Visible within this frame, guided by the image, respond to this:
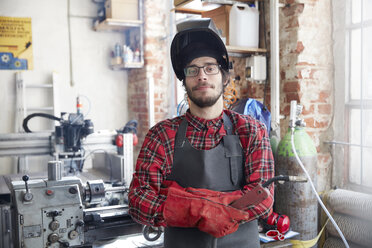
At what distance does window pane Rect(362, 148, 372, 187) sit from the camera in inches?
85.0

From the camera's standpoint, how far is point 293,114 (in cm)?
217

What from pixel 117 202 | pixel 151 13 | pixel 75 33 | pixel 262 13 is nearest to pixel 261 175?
pixel 117 202

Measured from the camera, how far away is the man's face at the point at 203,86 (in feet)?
4.97

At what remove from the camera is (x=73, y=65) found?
4.29 metres

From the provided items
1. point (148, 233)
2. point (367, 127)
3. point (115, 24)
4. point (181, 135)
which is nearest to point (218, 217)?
point (181, 135)

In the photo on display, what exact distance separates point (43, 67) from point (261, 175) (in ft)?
10.7

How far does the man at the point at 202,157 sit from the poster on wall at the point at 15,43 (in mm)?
2916

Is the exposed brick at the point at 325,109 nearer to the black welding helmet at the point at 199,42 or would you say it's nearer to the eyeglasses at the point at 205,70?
the black welding helmet at the point at 199,42

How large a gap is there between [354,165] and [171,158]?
134 centimetres

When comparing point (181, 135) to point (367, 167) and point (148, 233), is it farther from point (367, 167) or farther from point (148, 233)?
point (367, 167)

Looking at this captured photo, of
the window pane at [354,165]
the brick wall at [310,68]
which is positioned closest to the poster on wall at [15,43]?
the brick wall at [310,68]

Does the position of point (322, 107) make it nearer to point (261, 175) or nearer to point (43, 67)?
point (261, 175)

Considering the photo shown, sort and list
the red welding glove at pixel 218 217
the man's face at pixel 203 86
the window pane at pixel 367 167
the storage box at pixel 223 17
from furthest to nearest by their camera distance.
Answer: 1. the storage box at pixel 223 17
2. the window pane at pixel 367 167
3. the man's face at pixel 203 86
4. the red welding glove at pixel 218 217

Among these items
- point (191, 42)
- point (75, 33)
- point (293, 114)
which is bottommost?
point (293, 114)
